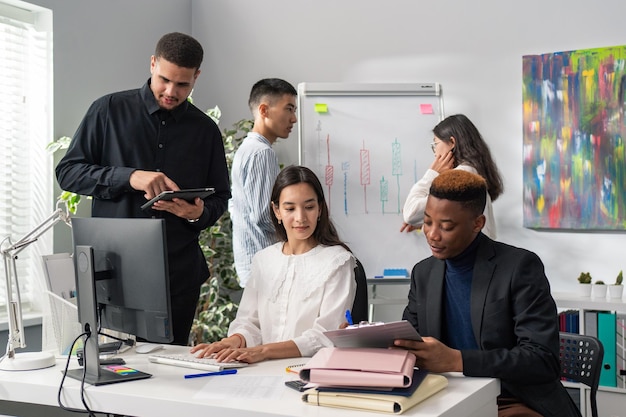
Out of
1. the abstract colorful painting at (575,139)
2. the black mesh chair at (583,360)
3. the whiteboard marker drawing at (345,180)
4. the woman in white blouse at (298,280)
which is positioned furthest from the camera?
the whiteboard marker drawing at (345,180)

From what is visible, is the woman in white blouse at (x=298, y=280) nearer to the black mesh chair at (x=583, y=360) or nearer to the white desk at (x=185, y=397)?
the white desk at (x=185, y=397)

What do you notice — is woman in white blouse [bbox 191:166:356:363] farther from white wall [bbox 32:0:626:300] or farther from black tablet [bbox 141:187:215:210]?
white wall [bbox 32:0:626:300]

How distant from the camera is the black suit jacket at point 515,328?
1.72m

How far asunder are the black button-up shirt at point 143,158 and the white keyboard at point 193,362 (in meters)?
0.48

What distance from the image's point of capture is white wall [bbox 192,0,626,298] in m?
3.95

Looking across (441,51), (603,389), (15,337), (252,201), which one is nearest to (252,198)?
(252,201)

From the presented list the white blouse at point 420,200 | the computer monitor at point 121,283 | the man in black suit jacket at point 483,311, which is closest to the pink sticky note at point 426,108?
the white blouse at point 420,200

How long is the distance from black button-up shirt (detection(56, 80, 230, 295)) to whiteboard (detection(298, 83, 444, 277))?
4.79 feet

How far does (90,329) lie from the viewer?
1.78m

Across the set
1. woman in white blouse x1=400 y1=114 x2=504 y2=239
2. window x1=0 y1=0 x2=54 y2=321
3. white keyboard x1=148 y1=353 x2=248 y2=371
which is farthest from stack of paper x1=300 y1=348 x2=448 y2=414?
window x1=0 y1=0 x2=54 y2=321

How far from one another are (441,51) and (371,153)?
2.63 ft

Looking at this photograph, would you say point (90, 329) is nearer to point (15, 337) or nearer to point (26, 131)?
point (15, 337)

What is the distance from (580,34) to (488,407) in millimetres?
2866

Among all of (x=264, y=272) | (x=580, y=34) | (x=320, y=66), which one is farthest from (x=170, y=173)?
(x=580, y=34)
